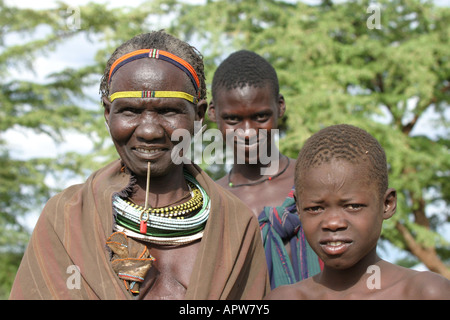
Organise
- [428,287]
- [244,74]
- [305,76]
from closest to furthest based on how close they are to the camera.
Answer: [428,287] < [244,74] < [305,76]

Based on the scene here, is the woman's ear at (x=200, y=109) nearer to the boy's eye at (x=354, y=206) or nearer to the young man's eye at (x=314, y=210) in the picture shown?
the young man's eye at (x=314, y=210)

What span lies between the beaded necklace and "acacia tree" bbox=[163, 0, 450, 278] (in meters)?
6.03

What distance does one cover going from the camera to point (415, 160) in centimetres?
881

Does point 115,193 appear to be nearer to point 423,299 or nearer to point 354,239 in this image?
point 354,239

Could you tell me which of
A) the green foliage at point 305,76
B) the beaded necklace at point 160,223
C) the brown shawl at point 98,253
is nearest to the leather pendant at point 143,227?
Result: the beaded necklace at point 160,223

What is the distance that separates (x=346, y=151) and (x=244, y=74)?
157cm

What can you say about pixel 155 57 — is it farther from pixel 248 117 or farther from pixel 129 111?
pixel 248 117

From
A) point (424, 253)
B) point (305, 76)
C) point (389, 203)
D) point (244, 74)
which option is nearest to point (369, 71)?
point (305, 76)

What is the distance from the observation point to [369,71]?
926 centimetres

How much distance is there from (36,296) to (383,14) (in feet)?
30.2

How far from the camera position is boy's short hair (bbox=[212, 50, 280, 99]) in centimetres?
343

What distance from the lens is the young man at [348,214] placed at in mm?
1976

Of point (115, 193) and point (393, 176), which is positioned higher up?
point (115, 193)
